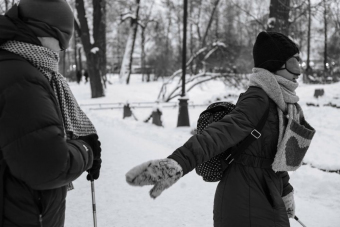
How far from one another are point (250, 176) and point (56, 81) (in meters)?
1.33

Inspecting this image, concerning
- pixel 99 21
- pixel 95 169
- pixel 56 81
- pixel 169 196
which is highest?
pixel 99 21

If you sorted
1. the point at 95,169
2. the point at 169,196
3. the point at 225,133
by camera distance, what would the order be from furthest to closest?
the point at 169,196, the point at 95,169, the point at 225,133

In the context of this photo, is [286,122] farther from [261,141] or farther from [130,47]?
[130,47]

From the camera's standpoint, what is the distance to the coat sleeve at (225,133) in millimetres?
1936

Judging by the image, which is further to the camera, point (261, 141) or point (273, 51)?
point (273, 51)

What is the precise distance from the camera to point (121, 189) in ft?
20.1

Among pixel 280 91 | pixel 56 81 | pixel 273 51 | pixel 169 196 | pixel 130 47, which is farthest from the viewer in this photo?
pixel 130 47

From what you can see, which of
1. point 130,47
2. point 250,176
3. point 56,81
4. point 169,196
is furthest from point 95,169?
point 130,47

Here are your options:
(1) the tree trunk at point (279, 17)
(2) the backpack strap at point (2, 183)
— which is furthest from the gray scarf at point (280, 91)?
(1) the tree trunk at point (279, 17)

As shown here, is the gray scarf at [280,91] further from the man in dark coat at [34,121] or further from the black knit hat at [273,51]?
the man in dark coat at [34,121]

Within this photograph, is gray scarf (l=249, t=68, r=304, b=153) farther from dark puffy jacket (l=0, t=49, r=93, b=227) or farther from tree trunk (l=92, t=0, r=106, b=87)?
tree trunk (l=92, t=0, r=106, b=87)

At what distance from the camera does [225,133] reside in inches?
81.9

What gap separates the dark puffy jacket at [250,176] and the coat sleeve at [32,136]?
89 cm

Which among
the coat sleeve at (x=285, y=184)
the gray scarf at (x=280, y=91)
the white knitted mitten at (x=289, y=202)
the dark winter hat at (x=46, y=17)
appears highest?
the dark winter hat at (x=46, y=17)
